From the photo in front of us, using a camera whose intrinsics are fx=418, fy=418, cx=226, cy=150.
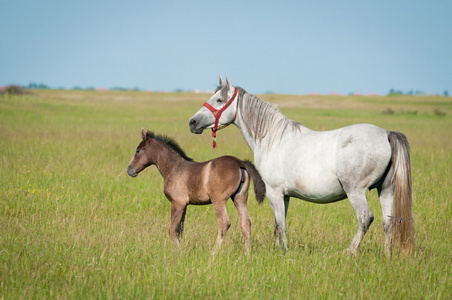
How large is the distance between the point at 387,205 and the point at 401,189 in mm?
314

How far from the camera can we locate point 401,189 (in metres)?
5.53

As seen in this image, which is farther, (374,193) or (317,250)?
(374,193)

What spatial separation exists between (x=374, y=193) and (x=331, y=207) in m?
1.85

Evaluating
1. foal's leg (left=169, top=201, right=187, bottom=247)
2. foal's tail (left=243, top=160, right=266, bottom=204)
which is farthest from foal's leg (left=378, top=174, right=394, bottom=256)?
foal's leg (left=169, top=201, right=187, bottom=247)

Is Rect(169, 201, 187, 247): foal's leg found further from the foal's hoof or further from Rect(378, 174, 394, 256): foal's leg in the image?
Rect(378, 174, 394, 256): foal's leg

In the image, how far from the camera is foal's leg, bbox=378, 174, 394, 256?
5.57 m

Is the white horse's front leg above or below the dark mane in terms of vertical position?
below

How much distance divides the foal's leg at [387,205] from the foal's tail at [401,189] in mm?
66

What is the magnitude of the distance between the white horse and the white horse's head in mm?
15

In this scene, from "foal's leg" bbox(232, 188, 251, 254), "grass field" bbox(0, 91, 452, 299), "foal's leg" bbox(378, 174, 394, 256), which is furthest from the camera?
"foal's leg" bbox(232, 188, 251, 254)

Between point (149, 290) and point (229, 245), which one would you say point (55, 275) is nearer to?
point (149, 290)

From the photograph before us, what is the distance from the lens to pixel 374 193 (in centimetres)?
1003

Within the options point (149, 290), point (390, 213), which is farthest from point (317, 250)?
point (149, 290)

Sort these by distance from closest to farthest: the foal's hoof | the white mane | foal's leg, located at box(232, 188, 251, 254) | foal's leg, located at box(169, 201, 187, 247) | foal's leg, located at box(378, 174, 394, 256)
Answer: the foal's hoof, foal's leg, located at box(378, 174, 394, 256), foal's leg, located at box(232, 188, 251, 254), foal's leg, located at box(169, 201, 187, 247), the white mane
